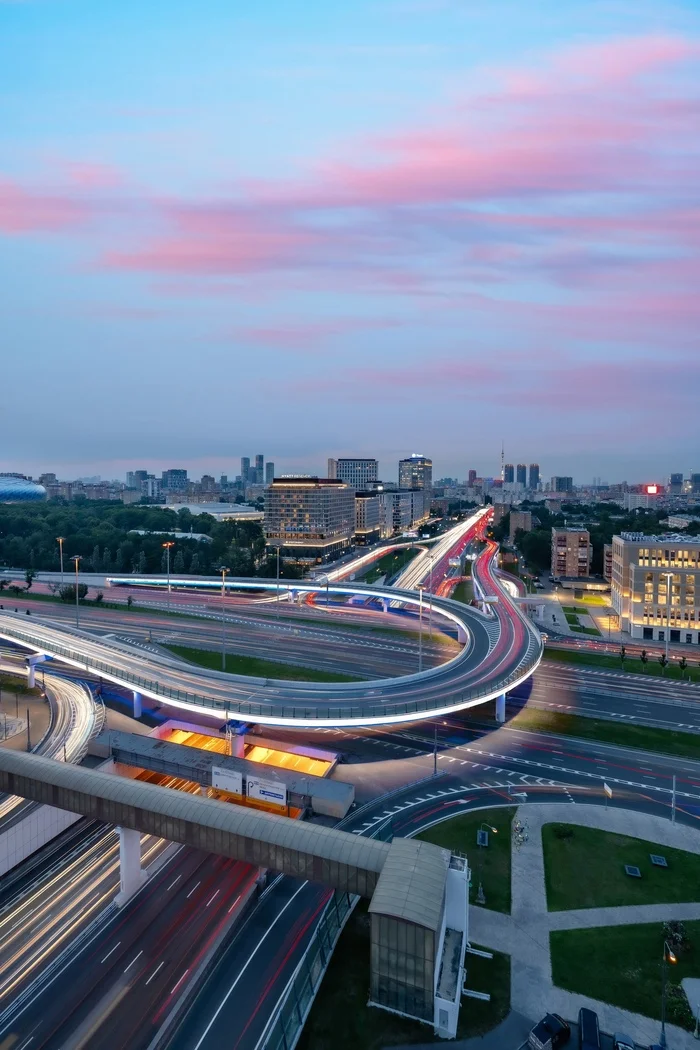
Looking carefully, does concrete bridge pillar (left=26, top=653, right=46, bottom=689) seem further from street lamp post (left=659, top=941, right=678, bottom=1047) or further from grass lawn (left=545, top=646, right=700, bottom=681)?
grass lawn (left=545, top=646, right=700, bottom=681)

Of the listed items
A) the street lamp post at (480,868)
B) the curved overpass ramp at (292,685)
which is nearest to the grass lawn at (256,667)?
the curved overpass ramp at (292,685)

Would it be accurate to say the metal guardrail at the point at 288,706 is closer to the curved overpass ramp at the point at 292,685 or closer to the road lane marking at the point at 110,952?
the curved overpass ramp at the point at 292,685

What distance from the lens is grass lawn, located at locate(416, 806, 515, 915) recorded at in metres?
28.4

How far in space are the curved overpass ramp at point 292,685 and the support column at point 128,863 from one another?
12981 millimetres

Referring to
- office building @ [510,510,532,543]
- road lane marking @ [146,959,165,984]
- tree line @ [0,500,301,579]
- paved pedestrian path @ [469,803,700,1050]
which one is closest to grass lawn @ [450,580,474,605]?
tree line @ [0,500,301,579]

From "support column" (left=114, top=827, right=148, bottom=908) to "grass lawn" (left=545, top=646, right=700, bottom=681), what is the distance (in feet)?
170

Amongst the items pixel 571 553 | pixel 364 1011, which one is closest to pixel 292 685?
pixel 364 1011

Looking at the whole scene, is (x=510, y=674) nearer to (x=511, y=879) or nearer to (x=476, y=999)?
(x=511, y=879)

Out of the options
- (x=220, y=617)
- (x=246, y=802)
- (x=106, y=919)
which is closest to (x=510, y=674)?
(x=246, y=802)

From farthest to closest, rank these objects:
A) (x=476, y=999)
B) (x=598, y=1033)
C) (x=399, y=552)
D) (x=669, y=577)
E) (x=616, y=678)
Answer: (x=399, y=552)
(x=669, y=577)
(x=616, y=678)
(x=476, y=999)
(x=598, y=1033)

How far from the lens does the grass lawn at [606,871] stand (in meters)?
28.0

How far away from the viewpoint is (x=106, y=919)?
26656mm

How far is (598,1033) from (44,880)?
86.8 feet

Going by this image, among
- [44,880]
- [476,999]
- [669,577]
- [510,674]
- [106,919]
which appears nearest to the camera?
[476,999]
